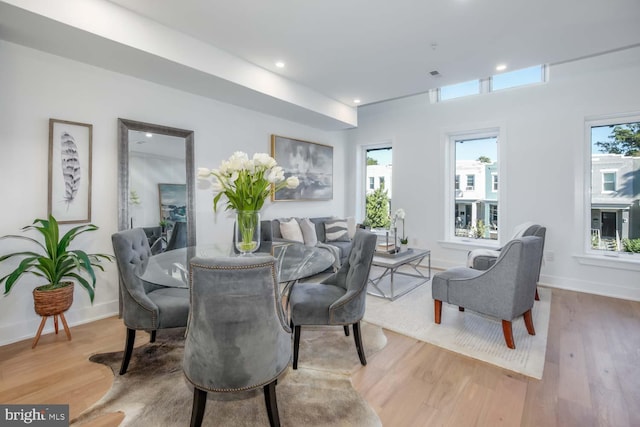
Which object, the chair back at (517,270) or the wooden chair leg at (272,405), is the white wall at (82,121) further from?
the chair back at (517,270)

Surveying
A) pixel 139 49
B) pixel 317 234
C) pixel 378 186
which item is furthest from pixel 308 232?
pixel 139 49

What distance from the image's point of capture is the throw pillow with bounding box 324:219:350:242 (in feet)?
16.2

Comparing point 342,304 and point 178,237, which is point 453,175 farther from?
point 178,237

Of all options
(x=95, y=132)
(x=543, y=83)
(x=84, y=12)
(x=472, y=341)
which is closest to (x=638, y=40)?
(x=543, y=83)

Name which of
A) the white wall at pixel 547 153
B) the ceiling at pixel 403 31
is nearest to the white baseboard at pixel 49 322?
the ceiling at pixel 403 31

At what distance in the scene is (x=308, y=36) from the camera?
2.95 meters

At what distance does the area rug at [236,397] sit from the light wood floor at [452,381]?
3.4 inches

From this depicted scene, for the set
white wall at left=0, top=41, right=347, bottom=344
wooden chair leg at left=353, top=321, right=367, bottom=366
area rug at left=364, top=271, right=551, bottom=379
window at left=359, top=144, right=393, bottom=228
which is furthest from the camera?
window at left=359, top=144, right=393, bottom=228

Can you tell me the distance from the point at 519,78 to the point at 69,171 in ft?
18.3

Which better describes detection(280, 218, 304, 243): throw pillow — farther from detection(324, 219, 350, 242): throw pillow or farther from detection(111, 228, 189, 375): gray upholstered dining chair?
detection(111, 228, 189, 375): gray upholstered dining chair

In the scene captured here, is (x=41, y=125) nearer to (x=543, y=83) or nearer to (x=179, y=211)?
(x=179, y=211)

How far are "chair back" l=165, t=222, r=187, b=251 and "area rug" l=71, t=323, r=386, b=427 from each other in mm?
1313

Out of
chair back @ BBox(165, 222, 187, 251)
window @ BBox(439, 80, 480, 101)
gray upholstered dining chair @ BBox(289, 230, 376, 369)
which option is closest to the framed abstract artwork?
chair back @ BBox(165, 222, 187, 251)

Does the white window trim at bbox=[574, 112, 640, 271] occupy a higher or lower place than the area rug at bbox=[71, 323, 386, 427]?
higher
